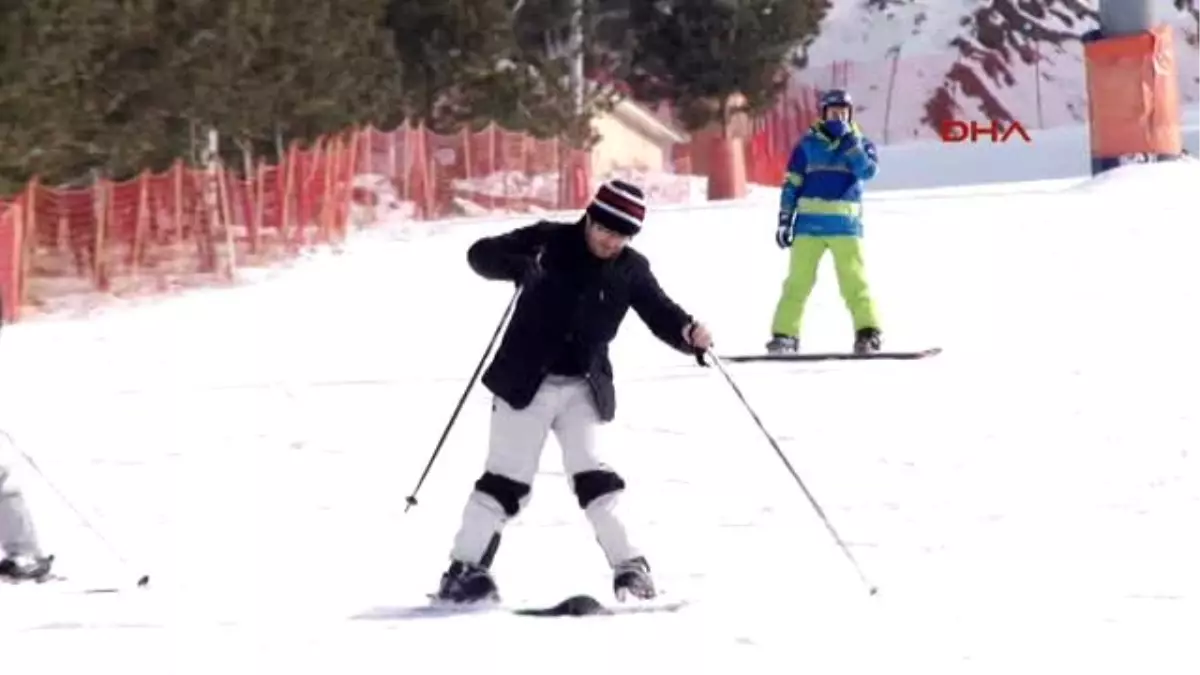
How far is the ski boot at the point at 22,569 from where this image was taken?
821 cm

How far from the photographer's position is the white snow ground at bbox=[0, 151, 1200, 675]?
22.2 ft

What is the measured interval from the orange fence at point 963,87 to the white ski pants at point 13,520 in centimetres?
6929

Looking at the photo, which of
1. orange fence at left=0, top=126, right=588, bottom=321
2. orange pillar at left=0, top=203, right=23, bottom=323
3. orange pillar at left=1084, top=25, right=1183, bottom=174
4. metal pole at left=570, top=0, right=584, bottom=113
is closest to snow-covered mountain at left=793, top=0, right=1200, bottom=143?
metal pole at left=570, top=0, right=584, bottom=113

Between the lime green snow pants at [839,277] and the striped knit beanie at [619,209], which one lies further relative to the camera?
the lime green snow pants at [839,277]

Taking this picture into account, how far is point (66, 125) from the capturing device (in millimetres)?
25453

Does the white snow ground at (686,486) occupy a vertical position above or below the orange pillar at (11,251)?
below

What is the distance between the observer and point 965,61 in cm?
A: 8300

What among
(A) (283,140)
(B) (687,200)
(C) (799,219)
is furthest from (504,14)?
(C) (799,219)

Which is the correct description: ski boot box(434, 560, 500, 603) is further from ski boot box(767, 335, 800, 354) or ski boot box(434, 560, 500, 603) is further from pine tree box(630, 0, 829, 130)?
pine tree box(630, 0, 829, 130)

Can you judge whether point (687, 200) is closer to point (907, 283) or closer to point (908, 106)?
point (908, 106)

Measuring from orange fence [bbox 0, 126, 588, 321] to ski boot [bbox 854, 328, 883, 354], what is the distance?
872cm

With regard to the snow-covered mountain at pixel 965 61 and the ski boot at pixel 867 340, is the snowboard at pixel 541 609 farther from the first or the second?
the snow-covered mountain at pixel 965 61

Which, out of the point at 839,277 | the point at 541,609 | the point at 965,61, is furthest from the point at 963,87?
the point at 541,609

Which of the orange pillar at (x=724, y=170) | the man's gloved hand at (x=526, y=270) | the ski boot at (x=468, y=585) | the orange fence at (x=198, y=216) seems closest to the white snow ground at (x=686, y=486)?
the ski boot at (x=468, y=585)
